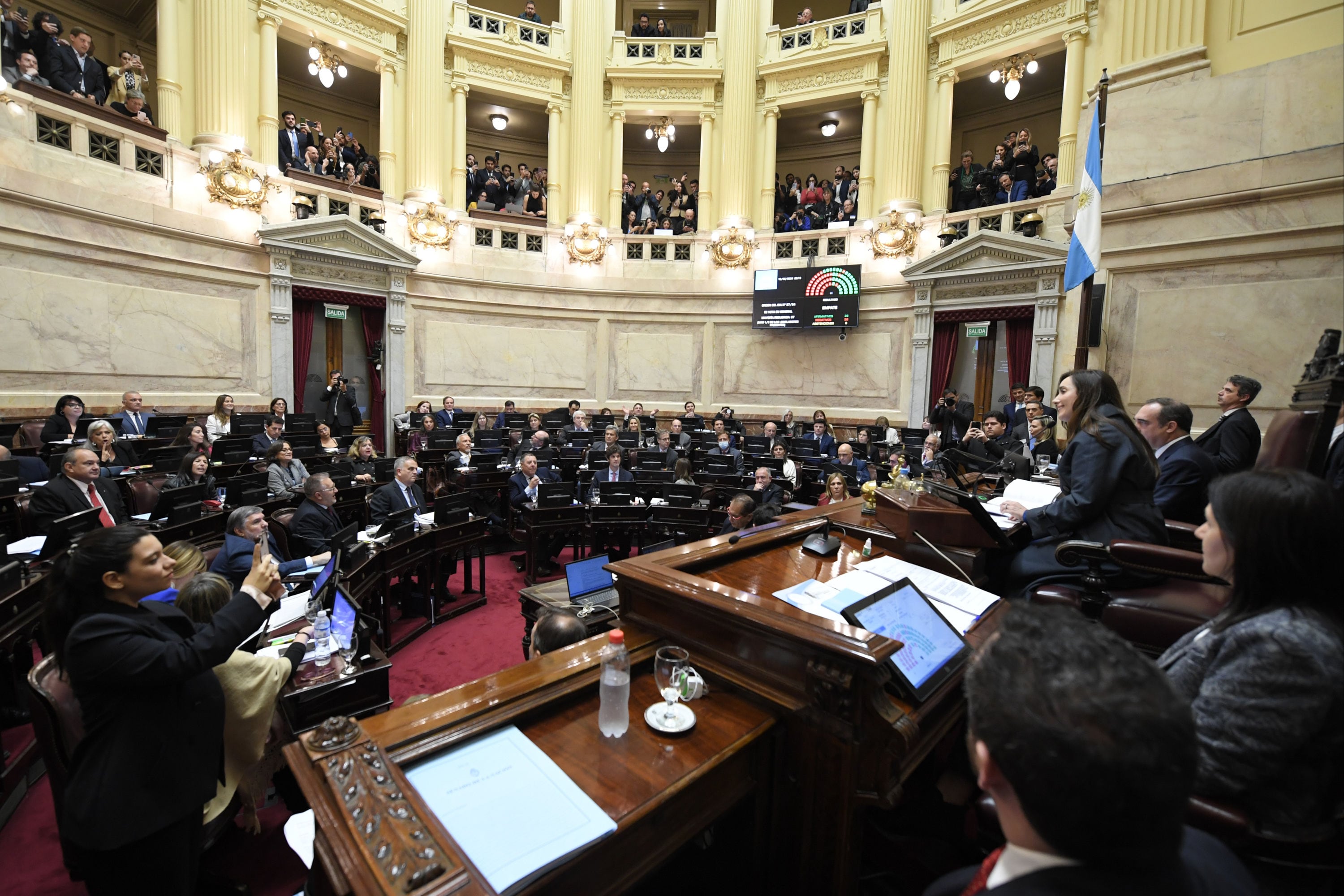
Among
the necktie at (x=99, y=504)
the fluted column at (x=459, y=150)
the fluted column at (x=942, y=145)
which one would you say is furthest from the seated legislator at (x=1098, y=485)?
the fluted column at (x=459, y=150)

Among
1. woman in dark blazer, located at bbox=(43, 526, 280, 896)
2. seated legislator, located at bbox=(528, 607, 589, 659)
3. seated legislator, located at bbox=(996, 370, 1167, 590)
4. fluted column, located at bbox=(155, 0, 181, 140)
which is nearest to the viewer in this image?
woman in dark blazer, located at bbox=(43, 526, 280, 896)

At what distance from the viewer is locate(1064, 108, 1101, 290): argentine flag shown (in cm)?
615

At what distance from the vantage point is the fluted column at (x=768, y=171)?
14250 mm

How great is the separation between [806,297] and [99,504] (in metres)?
12.0

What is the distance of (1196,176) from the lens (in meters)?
5.70

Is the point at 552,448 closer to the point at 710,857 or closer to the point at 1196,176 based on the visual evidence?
the point at 710,857

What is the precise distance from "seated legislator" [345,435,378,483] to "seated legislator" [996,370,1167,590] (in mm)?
7013

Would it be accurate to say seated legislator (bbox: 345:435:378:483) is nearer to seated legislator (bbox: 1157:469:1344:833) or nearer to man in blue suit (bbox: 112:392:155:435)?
man in blue suit (bbox: 112:392:155:435)

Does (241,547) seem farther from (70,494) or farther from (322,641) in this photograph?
(70,494)

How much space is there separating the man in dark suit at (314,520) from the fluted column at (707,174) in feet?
37.6

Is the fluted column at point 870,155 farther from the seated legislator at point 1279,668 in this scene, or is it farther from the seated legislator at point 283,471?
the seated legislator at point 1279,668

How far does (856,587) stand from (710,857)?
3.52 ft

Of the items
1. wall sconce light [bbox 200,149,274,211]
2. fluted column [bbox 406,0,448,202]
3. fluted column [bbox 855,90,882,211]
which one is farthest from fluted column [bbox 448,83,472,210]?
fluted column [bbox 855,90,882,211]

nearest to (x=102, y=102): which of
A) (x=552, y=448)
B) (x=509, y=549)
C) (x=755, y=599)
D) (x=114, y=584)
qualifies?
(x=552, y=448)
